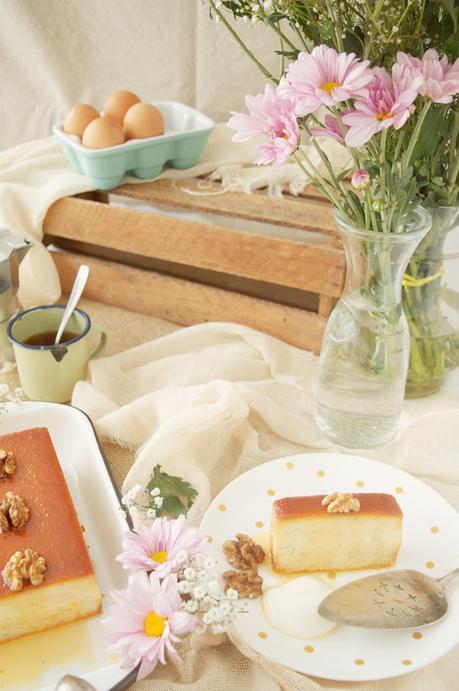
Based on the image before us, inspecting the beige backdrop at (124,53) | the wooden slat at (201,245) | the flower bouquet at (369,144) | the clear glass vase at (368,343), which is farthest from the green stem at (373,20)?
the beige backdrop at (124,53)

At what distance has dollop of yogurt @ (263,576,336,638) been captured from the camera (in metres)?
0.81

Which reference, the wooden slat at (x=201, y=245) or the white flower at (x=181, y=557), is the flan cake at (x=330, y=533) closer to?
the white flower at (x=181, y=557)

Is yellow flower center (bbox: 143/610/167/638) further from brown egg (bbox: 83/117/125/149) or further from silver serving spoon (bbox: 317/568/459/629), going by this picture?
brown egg (bbox: 83/117/125/149)

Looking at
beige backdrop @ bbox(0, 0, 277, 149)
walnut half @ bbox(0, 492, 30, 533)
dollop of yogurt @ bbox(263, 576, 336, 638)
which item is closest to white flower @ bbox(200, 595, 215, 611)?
dollop of yogurt @ bbox(263, 576, 336, 638)

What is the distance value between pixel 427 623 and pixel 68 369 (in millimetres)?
607

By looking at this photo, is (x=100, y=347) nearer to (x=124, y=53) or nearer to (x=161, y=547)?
(x=161, y=547)

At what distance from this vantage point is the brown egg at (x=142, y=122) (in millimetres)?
1334

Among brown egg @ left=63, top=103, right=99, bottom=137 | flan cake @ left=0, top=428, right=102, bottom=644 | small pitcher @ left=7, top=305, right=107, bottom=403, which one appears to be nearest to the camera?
flan cake @ left=0, top=428, right=102, bottom=644

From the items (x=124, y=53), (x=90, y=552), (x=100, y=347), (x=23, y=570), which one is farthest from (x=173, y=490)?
(x=124, y=53)

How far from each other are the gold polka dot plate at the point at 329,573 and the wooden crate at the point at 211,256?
1.04 ft

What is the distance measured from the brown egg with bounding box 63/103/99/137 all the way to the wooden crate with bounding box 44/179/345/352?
0.12 m

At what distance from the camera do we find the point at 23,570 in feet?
2.59

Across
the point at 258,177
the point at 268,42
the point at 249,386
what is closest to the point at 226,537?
the point at 249,386

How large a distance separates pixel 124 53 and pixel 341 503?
124 cm
